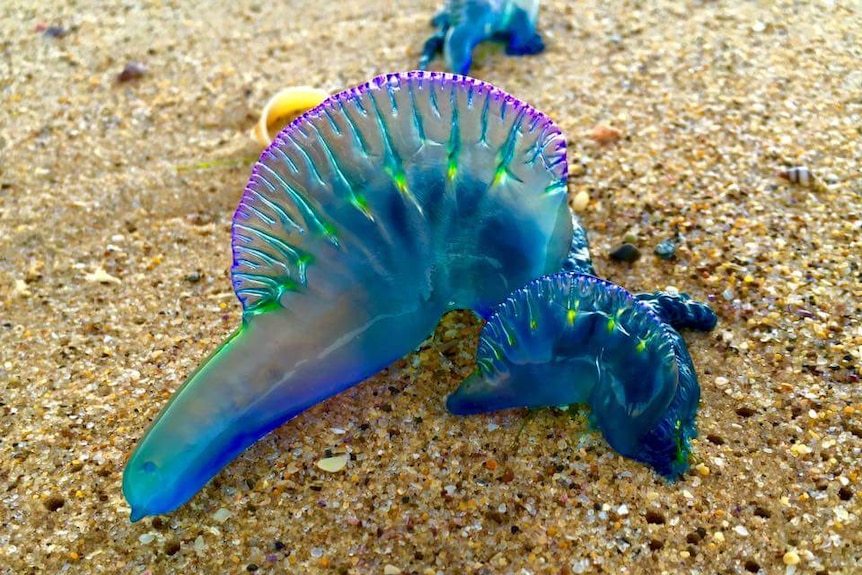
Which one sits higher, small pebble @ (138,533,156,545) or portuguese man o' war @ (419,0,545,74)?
portuguese man o' war @ (419,0,545,74)

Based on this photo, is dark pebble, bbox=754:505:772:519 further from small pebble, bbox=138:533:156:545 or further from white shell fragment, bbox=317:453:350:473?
small pebble, bbox=138:533:156:545

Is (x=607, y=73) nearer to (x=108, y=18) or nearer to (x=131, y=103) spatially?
(x=131, y=103)

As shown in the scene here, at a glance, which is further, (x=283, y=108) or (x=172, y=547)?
(x=283, y=108)

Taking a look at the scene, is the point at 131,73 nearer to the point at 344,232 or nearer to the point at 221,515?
the point at 344,232

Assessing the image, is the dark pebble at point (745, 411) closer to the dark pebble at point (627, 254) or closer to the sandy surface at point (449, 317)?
the sandy surface at point (449, 317)

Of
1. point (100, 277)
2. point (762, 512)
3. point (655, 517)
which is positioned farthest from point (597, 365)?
point (100, 277)

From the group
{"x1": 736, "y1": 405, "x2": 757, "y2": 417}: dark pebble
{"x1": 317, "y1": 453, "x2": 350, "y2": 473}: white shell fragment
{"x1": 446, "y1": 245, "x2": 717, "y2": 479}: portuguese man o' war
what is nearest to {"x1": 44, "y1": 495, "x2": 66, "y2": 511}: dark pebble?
{"x1": 317, "y1": 453, "x2": 350, "y2": 473}: white shell fragment
